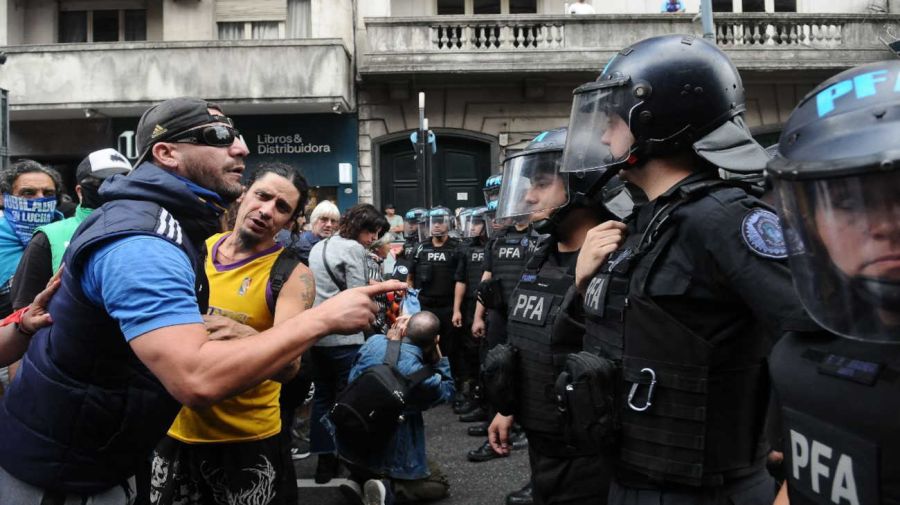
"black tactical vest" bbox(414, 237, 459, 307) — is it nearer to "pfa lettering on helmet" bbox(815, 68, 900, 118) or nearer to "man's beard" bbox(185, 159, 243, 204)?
"man's beard" bbox(185, 159, 243, 204)

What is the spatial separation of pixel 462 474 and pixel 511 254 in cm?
189

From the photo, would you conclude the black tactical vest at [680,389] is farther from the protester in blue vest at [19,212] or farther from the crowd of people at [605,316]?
the protester in blue vest at [19,212]

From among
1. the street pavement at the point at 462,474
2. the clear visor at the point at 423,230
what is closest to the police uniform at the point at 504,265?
the street pavement at the point at 462,474

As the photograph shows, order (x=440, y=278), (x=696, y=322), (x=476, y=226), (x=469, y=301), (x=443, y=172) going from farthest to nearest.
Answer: (x=443, y=172) < (x=476, y=226) < (x=440, y=278) < (x=469, y=301) < (x=696, y=322)

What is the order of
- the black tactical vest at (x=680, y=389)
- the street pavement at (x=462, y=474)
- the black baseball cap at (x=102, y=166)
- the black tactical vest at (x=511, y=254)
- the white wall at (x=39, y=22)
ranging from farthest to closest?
the white wall at (x=39, y=22) < the black tactical vest at (x=511, y=254) < the street pavement at (x=462, y=474) < the black baseball cap at (x=102, y=166) < the black tactical vest at (x=680, y=389)

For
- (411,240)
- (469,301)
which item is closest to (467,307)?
(469,301)

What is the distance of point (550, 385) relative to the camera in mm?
2807

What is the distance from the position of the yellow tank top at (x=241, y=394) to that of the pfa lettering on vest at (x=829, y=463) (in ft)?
7.10

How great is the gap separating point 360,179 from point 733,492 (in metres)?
13.5

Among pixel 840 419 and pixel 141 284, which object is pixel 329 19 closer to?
pixel 141 284

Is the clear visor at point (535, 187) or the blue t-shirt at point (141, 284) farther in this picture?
the clear visor at point (535, 187)

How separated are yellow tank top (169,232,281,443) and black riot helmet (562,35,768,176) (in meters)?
1.52

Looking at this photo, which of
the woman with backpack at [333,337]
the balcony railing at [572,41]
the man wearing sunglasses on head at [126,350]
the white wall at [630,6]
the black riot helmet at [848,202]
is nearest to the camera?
the black riot helmet at [848,202]

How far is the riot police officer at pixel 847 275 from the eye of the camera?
3.54ft
